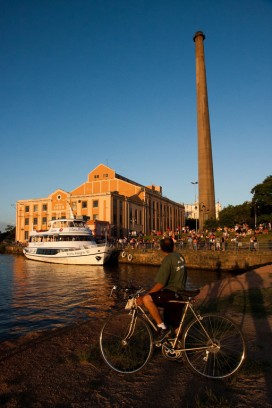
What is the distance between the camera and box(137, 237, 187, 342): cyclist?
5.39m

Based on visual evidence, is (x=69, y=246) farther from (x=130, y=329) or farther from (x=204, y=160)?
(x=130, y=329)

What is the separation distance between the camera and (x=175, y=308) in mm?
5480

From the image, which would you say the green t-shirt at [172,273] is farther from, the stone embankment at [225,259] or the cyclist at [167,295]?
the stone embankment at [225,259]

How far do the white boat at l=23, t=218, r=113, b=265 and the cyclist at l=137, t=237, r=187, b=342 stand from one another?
1384 inches

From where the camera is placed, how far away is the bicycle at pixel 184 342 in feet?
17.0

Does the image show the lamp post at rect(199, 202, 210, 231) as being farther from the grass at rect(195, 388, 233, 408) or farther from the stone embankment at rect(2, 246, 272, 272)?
the grass at rect(195, 388, 233, 408)

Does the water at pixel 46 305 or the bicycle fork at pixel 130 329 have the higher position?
the bicycle fork at pixel 130 329

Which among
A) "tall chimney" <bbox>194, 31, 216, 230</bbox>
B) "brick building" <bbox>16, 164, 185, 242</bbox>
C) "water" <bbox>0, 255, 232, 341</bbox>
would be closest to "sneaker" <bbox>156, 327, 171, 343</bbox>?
"water" <bbox>0, 255, 232, 341</bbox>

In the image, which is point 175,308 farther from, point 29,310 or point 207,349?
point 29,310

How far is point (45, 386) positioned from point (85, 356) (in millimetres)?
1051

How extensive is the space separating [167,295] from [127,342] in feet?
3.76

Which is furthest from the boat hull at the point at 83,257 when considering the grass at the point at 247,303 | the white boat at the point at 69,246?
the grass at the point at 247,303

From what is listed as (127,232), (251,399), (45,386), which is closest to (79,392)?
(45,386)

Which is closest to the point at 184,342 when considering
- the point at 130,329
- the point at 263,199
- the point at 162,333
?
the point at 162,333
